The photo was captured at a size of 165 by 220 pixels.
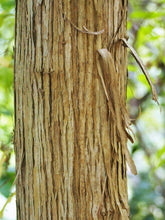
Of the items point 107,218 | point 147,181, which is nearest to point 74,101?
point 107,218

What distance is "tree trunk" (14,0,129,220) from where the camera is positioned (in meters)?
0.71

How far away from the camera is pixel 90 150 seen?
0.72 m

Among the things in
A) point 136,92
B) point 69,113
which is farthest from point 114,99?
point 136,92

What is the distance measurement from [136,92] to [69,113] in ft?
10.0

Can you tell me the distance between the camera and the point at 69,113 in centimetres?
71

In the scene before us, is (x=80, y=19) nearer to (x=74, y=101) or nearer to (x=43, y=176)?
(x=74, y=101)

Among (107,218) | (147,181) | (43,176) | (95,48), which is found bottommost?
(107,218)

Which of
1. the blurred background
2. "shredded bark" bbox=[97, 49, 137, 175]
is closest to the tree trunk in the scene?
"shredded bark" bbox=[97, 49, 137, 175]

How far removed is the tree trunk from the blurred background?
15 centimetres

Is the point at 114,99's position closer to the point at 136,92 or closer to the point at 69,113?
the point at 69,113

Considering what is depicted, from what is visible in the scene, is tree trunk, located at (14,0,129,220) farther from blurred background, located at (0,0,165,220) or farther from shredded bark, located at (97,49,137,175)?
blurred background, located at (0,0,165,220)

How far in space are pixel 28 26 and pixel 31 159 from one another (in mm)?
355

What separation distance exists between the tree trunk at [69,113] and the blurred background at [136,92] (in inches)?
5.7

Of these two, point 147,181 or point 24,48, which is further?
point 147,181
